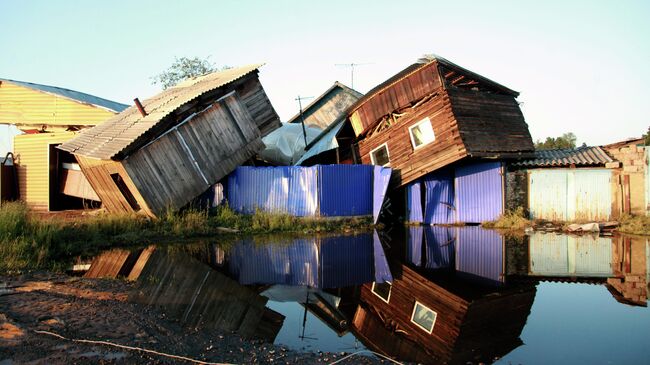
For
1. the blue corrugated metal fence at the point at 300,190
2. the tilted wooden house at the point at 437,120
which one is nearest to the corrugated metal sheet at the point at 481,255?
the tilted wooden house at the point at 437,120

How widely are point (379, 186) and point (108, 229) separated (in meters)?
9.22

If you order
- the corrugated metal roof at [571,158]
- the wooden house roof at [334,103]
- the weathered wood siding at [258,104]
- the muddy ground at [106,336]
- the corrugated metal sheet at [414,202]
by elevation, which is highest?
the wooden house roof at [334,103]

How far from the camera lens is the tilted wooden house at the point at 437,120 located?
15.9 metres

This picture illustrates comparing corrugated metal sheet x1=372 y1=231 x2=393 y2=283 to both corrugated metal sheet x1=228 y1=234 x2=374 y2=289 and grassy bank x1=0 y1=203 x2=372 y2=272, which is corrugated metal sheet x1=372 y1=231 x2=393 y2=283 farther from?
grassy bank x1=0 y1=203 x2=372 y2=272

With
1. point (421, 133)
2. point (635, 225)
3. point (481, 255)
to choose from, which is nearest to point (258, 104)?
point (421, 133)

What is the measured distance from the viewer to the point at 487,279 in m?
8.48

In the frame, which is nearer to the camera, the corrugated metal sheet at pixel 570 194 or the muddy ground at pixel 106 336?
the muddy ground at pixel 106 336

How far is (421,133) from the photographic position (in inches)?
665

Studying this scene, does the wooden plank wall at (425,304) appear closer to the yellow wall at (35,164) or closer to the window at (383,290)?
the window at (383,290)

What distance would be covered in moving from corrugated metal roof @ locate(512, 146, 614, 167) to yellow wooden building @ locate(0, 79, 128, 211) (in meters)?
17.2

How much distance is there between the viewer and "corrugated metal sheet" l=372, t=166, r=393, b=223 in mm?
16656

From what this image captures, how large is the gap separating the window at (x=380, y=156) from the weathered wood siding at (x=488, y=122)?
3.34 metres

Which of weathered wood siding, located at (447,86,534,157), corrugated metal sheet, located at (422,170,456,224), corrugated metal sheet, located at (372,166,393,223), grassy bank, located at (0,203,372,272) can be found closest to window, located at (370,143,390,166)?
corrugated metal sheet, located at (372,166,393,223)

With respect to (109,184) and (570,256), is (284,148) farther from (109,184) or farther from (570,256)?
(570,256)
